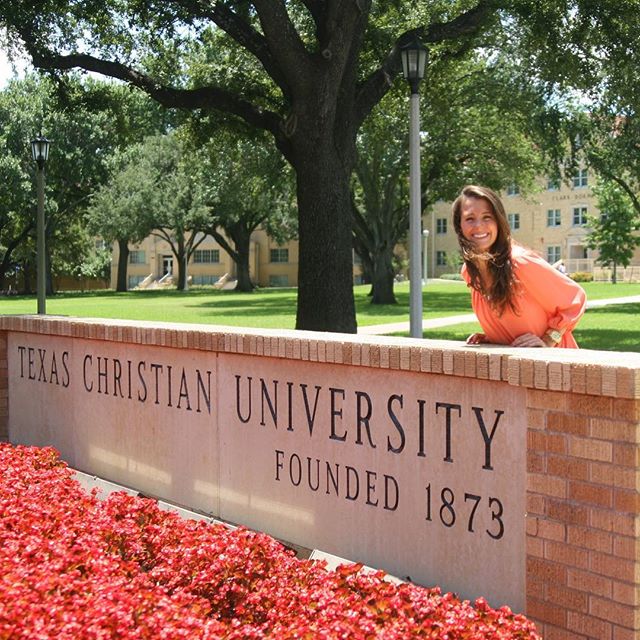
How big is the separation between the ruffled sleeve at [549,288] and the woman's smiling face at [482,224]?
147 mm

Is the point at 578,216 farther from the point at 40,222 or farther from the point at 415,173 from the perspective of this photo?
the point at 415,173

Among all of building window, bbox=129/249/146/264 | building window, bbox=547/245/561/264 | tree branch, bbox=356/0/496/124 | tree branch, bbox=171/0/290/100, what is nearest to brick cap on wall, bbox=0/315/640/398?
tree branch, bbox=356/0/496/124

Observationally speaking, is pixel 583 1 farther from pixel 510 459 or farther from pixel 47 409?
pixel 510 459

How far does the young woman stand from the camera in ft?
14.1

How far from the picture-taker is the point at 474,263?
14.3ft

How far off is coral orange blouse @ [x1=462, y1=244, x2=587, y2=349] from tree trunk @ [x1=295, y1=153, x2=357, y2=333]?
9.32 metres

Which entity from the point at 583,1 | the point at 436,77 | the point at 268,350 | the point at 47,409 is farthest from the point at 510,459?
the point at 436,77

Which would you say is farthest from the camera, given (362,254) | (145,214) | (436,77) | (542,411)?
(145,214)

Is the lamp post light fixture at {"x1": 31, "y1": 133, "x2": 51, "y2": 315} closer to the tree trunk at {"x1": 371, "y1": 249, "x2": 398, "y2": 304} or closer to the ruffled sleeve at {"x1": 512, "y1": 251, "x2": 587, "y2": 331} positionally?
the ruffled sleeve at {"x1": 512, "y1": 251, "x2": 587, "y2": 331}

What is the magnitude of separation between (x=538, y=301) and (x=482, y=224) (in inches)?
17.6

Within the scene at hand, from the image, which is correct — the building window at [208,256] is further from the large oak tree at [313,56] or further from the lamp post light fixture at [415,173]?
the lamp post light fixture at [415,173]

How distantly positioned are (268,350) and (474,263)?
4.79ft

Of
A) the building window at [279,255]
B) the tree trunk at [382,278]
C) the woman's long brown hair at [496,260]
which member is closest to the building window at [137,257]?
the building window at [279,255]

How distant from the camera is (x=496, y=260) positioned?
4320mm
